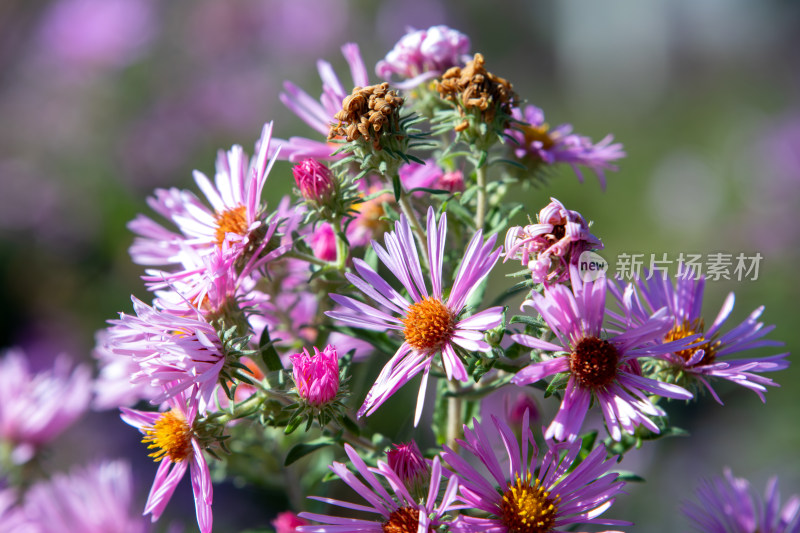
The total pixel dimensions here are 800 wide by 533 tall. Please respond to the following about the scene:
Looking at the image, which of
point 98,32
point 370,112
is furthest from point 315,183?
point 98,32

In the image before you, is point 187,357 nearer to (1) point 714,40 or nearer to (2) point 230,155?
(2) point 230,155

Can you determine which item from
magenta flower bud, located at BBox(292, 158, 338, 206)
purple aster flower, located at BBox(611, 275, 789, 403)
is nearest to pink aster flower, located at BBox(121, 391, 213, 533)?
magenta flower bud, located at BBox(292, 158, 338, 206)

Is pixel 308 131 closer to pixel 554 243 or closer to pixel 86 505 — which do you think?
pixel 86 505

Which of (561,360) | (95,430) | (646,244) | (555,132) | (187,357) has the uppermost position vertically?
(646,244)

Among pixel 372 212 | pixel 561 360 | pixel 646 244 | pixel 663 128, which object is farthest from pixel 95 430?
pixel 663 128

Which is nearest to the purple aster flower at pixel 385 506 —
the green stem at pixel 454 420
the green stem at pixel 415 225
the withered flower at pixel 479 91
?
the green stem at pixel 454 420
